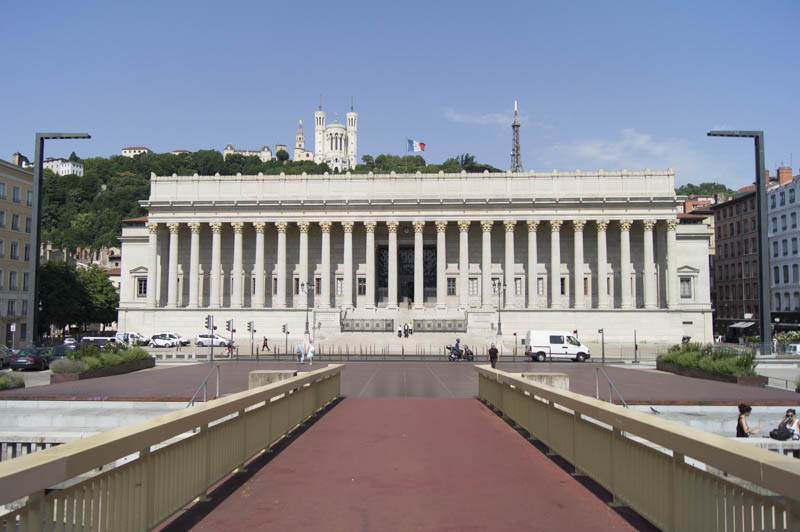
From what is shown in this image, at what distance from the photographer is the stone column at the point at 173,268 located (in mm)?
78625

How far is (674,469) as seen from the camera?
6469mm

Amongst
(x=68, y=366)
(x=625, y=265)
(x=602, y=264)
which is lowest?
(x=68, y=366)

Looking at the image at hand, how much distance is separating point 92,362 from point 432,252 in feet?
179

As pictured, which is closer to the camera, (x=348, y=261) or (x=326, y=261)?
(x=348, y=261)

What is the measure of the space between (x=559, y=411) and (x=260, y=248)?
69806 millimetres

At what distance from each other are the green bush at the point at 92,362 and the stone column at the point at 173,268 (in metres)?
47.3

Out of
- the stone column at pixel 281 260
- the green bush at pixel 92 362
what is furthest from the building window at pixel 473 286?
the green bush at pixel 92 362

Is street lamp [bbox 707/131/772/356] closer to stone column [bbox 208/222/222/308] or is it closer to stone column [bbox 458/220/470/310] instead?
stone column [bbox 458/220/470/310]

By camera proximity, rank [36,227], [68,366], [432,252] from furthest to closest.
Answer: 1. [432,252]
2. [36,227]
3. [68,366]

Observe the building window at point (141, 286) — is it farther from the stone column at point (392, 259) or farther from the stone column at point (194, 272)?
the stone column at point (392, 259)

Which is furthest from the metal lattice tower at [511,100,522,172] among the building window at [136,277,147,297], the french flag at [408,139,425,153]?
the building window at [136,277,147,297]

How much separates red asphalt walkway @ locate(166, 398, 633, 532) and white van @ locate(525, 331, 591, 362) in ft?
125

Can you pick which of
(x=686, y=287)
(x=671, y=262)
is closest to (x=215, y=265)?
(x=671, y=262)

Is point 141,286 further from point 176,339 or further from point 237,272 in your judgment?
point 176,339
